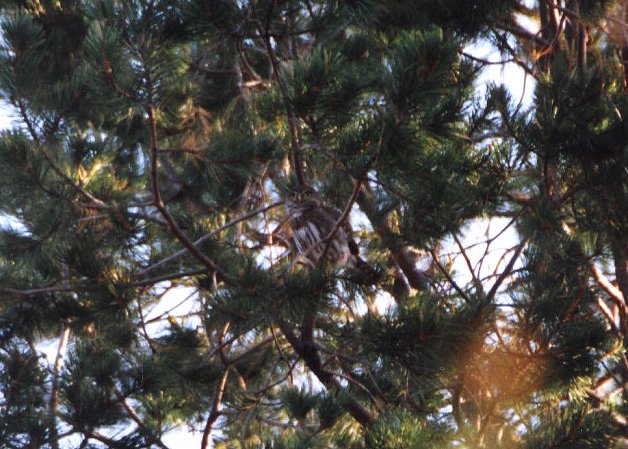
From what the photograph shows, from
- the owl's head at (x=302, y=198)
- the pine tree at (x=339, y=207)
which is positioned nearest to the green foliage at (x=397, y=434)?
the pine tree at (x=339, y=207)

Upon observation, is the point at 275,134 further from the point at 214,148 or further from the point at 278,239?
the point at 278,239

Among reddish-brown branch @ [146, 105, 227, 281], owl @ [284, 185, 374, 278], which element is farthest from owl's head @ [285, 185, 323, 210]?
reddish-brown branch @ [146, 105, 227, 281]

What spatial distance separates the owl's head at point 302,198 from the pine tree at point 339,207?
0.05m

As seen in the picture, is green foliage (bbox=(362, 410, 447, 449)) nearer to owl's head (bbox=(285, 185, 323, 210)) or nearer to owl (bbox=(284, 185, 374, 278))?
owl (bbox=(284, 185, 374, 278))

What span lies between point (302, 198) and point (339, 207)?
0.64 meters

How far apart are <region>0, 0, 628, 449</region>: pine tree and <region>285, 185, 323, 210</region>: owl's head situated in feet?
0.17

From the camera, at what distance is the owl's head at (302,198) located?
11.2 feet

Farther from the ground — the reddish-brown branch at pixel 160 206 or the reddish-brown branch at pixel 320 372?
the reddish-brown branch at pixel 160 206

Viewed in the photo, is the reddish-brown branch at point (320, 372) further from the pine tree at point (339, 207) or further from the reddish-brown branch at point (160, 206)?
the reddish-brown branch at point (160, 206)

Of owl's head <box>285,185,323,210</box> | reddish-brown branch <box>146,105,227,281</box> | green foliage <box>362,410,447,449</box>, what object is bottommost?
green foliage <box>362,410,447,449</box>

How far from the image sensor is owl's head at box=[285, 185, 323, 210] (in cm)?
341

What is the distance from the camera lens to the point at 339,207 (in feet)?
13.3

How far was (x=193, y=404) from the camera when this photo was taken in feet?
13.7

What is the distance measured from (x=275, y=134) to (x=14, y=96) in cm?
93
